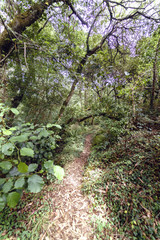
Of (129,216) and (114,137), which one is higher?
(114,137)

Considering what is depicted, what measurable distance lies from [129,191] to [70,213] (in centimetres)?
141

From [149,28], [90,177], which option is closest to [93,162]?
[90,177]

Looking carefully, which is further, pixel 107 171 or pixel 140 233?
pixel 107 171

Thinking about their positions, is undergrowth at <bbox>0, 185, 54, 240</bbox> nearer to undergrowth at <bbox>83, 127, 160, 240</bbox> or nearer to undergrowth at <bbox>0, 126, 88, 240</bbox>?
undergrowth at <bbox>0, 126, 88, 240</bbox>

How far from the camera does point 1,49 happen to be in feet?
7.36

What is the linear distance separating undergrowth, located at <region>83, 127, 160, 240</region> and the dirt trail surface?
22cm

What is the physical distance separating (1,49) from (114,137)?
14.9 feet

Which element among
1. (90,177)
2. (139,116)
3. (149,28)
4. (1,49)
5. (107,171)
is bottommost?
(90,177)

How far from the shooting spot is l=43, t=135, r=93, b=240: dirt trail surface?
1.70 metres

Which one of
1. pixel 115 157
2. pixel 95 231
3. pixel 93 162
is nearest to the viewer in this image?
pixel 95 231

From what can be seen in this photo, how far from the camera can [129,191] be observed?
2023 mm

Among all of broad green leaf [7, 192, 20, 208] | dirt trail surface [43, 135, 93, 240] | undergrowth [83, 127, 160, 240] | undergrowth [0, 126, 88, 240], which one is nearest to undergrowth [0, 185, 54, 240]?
undergrowth [0, 126, 88, 240]

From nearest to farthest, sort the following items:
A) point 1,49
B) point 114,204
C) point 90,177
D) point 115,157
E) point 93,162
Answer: point 114,204 < point 1,49 < point 90,177 < point 115,157 < point 93,162

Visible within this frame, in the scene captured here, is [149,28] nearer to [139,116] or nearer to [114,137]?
[139,116]
